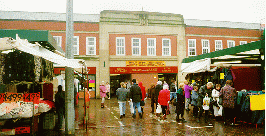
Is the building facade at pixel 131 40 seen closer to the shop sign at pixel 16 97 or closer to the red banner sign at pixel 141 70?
the red banner sign at pixel 141 70

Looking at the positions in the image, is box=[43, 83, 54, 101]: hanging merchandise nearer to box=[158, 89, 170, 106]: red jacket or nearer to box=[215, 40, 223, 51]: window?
box=[158, 89, 170, 106]: red jacket

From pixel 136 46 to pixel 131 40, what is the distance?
2.85 feet

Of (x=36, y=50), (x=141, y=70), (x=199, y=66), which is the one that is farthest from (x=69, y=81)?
(x=141, y=70)

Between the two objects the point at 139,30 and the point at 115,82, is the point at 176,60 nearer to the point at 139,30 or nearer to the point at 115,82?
the point at 139,30

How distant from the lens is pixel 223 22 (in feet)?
103

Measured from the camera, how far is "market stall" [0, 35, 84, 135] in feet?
20.5

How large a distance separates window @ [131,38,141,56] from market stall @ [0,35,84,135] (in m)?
15.6

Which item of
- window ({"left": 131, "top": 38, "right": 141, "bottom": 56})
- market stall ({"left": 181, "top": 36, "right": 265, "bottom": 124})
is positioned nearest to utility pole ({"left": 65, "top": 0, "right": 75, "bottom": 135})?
market stall ({"left": 181, "top": 36, "right": 265, "bottom": 124})

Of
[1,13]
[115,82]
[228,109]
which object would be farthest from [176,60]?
[1,13]

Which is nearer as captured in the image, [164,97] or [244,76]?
[164,97]

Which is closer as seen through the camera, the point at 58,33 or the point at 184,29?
the point at 58,33

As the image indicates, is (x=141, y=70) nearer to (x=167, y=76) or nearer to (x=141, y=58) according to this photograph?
(x=141, y=58)

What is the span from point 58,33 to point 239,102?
19867 mm

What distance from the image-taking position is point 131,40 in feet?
86.3
